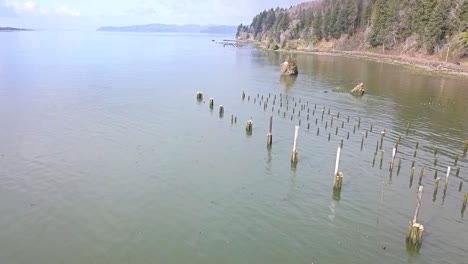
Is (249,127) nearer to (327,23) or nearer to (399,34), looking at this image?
(399,34)

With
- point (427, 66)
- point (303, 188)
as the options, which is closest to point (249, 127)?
point (303, 188)

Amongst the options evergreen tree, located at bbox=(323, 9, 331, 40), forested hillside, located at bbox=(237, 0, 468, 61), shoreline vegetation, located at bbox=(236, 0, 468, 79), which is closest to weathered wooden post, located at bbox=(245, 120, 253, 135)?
shoreline vegetation, located at bbox=(236, 0, 468, 79)

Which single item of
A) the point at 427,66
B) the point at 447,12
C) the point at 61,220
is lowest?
the point at 61,220

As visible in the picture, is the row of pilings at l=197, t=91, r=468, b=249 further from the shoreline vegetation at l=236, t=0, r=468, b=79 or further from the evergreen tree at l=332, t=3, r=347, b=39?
the evergreen tree at l=332, t=3, r=347, b=39

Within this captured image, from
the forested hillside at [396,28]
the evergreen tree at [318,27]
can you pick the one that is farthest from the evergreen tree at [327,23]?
the evergreen tree at [318,27]

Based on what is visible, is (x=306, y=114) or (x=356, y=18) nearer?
(x=306, y=114)

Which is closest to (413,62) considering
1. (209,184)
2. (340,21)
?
(340,21)

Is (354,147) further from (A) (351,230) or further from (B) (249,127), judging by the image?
(A) (351,230)
